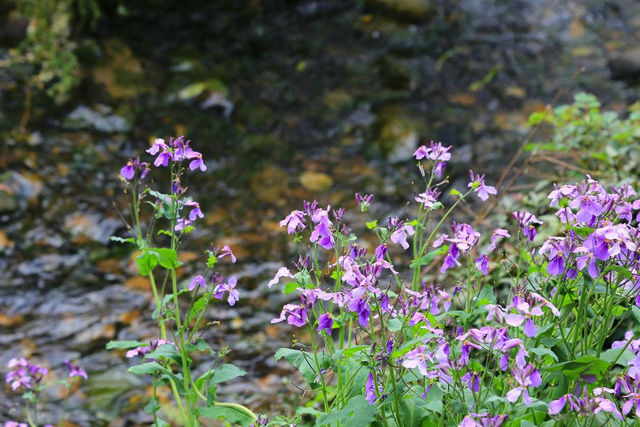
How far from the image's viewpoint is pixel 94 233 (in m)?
3.77

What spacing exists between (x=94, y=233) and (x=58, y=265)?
0.30m

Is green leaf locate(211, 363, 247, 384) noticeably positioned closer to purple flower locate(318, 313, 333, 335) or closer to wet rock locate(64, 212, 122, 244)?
purple flower locate(318, 313, 333, 335)

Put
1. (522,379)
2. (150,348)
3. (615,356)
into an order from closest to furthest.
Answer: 1. (522,379)
2. (615,356)
3. (150,348)

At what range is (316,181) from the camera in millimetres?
4266

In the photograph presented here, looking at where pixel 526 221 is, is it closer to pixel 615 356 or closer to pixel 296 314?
pixel 615 356

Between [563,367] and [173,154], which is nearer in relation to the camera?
[563,367]

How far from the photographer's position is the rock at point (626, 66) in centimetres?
503

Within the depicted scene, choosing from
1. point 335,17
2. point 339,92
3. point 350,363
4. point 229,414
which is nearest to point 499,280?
point 350,363

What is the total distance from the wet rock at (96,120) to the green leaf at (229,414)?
342 cm

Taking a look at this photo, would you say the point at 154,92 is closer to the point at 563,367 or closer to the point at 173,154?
the point at 173,154

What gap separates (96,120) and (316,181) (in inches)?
64.4

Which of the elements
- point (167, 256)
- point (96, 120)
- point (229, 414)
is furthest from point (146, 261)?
point (96, 120)

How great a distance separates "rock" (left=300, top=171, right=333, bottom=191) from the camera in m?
4.21

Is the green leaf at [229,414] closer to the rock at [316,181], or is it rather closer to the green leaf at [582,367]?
the green leaf at [582,367]
